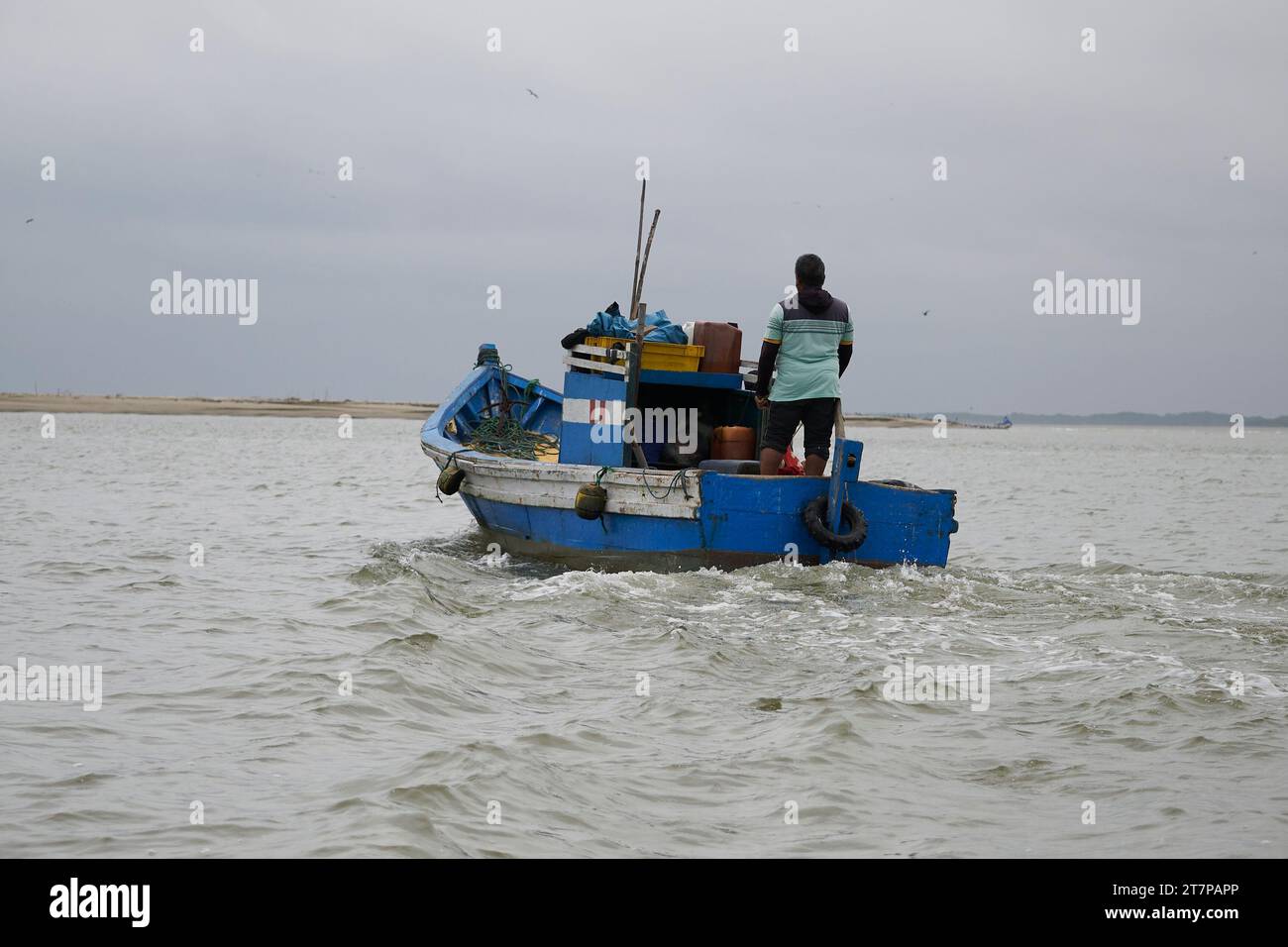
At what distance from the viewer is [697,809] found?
4.65m

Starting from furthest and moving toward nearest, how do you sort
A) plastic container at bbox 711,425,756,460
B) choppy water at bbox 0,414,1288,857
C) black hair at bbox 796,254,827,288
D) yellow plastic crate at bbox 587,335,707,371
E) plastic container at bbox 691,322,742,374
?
plastic container at bbox 691,322,742,374, plastic container at bbox 711,425,756,460, yellow plastic crate at bbox 587,335,707,371, black hair at bbox 796,254,827,288, choppy water at bbox 0,414,1288,857

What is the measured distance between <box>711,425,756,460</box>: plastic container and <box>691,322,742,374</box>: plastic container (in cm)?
73

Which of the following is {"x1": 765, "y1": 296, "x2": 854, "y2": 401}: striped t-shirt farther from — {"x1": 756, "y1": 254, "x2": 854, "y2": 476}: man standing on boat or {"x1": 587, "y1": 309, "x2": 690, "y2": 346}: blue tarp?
{"x1": 587, "y1": 309, "x2": 690, "y2": 346}: blue tarp

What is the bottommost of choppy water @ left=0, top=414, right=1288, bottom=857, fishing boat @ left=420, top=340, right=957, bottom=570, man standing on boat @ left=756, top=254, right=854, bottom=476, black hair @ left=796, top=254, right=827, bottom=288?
choppy water @ left=0, top=414, right=1288, bottom=857

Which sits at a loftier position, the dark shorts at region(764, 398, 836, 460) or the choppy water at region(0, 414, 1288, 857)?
the dark shorts at region(764, 398, 836, 460)

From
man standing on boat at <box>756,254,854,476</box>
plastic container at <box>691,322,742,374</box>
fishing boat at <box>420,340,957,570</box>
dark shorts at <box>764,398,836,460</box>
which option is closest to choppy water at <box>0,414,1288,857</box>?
fishing boat at <box>420,340,957,570</box>

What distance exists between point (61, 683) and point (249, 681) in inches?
38.3

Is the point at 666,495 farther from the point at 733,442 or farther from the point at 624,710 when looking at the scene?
the point at 624,710

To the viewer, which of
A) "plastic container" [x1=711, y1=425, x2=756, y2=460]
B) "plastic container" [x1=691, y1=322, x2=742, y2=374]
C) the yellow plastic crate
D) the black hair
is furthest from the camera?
"plastic container" [x1=691, y1=322, x2=742, y2=374]

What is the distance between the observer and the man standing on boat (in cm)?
994

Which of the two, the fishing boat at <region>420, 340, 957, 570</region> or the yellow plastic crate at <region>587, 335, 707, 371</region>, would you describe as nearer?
the fishing boat at <region>420, 340, 957, 570</region>

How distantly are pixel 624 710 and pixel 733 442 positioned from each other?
5.70 m

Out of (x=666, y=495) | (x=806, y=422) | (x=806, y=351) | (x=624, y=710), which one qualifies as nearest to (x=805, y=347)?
(x=806, y=351)
